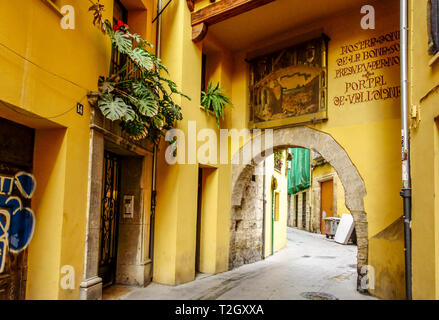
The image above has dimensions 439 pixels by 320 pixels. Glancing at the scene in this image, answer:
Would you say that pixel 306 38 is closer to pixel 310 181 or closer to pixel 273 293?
pixel 273 293

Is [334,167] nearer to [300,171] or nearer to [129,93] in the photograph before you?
[129,93]

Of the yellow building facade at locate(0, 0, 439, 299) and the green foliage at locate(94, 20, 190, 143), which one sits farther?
the green foliage at locate(94, 20, 190, 143)

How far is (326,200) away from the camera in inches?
816

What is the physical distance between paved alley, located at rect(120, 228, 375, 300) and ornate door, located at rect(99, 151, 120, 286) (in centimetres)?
66

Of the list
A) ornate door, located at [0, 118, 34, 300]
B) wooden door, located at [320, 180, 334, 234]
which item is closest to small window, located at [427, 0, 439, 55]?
ornate door, located at [0, 118, 34, 300]

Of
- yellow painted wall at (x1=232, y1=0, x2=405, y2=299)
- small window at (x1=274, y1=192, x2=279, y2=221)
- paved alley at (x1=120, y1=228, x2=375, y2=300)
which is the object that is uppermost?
yellow painted wall at (x1=232, y1=0, x2=405, y2=299)

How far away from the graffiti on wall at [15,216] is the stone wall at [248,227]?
5245 mm

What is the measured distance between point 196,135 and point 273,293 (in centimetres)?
357

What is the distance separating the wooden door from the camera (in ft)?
66.1

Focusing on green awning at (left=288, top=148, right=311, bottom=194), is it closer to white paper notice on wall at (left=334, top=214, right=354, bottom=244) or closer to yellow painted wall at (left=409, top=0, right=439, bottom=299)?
white paper notice on wall at (left=334, top=214, right=354, bottom=244)

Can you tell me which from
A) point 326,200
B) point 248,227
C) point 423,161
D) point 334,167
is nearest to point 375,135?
point 334,167

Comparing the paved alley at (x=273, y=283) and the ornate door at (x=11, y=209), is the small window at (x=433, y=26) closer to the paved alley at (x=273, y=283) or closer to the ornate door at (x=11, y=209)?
the paved alley at (x=273, y=283)
